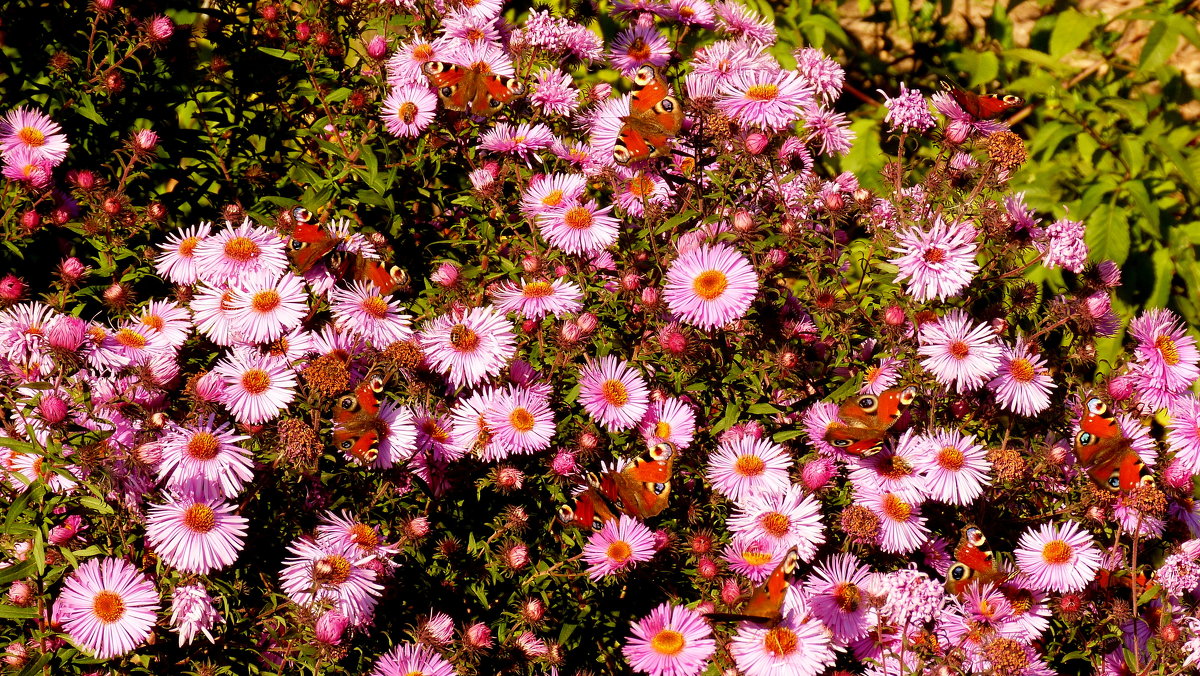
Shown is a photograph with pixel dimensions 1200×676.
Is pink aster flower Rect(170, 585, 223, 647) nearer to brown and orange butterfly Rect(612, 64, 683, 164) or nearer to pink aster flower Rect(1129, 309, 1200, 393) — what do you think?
brown and orange butterfly Rect(612, 64, 683, 164)

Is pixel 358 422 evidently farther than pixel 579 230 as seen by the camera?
No

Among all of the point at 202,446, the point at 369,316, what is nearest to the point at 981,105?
the point at 369,316

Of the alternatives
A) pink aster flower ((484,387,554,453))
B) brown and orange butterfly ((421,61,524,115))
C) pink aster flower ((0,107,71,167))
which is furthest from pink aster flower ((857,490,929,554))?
pink aster flower ((0,107,71,167))

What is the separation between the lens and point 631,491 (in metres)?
2.56

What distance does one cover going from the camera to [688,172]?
301cm

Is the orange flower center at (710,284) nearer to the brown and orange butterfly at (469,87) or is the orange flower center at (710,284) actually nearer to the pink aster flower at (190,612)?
the brown and orange butterfly at (469,87)

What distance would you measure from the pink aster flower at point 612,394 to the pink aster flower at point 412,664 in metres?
0.75

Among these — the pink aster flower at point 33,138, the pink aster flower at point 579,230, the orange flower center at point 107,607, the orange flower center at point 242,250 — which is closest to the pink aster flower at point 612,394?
the pink aster flower at point 579,230

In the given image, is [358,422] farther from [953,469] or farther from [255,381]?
[953,469]

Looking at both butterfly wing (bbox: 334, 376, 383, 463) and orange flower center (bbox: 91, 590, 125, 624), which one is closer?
orange flower center (bbox: 91, 590, 125, 624)

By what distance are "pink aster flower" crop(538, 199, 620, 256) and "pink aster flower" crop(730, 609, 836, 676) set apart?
1.13m

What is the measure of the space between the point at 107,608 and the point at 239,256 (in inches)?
40.1

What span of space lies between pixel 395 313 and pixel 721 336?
935 millimetres

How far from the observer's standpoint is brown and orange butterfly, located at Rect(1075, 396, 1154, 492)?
8.77 feet
